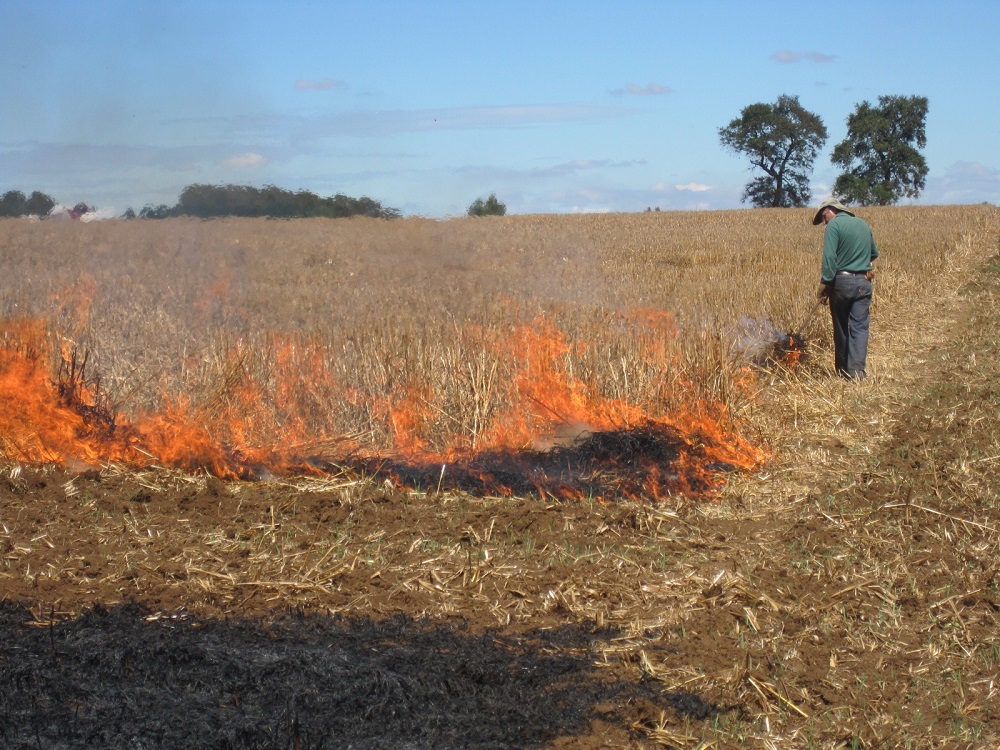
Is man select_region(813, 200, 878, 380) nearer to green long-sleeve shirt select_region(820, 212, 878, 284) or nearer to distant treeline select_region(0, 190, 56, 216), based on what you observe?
green long-sleeve shirt select_region(820, 212, 878, 284)

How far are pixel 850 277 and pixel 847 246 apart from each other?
344mm

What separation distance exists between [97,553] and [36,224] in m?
11.0

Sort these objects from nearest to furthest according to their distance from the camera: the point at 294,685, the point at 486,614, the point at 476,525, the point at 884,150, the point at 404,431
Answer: the point at 294,685
the point at 486,614
the point at 476,525
the point at 404,431
the point at 884,150

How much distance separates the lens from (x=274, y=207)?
33.7ft

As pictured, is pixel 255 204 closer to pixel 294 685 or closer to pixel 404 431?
pixel 404 431

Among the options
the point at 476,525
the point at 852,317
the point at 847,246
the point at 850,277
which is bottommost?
the point at 476,525

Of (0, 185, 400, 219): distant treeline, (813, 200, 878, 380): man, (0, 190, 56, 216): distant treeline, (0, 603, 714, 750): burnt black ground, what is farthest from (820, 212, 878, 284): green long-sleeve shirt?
(0, 190, 56, 216): distant treeline

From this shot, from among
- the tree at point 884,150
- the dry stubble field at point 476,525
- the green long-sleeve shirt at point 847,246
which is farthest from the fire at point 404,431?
the tree at point 884,150

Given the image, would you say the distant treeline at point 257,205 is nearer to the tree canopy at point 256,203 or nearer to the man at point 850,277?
the tree canopy at point 256,203

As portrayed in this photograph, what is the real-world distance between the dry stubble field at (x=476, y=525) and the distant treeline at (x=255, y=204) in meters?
0.79

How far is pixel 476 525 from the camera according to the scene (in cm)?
664

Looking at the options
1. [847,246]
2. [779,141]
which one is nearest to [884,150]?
[779,141]

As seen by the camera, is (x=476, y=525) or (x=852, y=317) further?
(x=852, y=317)

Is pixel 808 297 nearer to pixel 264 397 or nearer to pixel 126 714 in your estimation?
pixel 264 397
